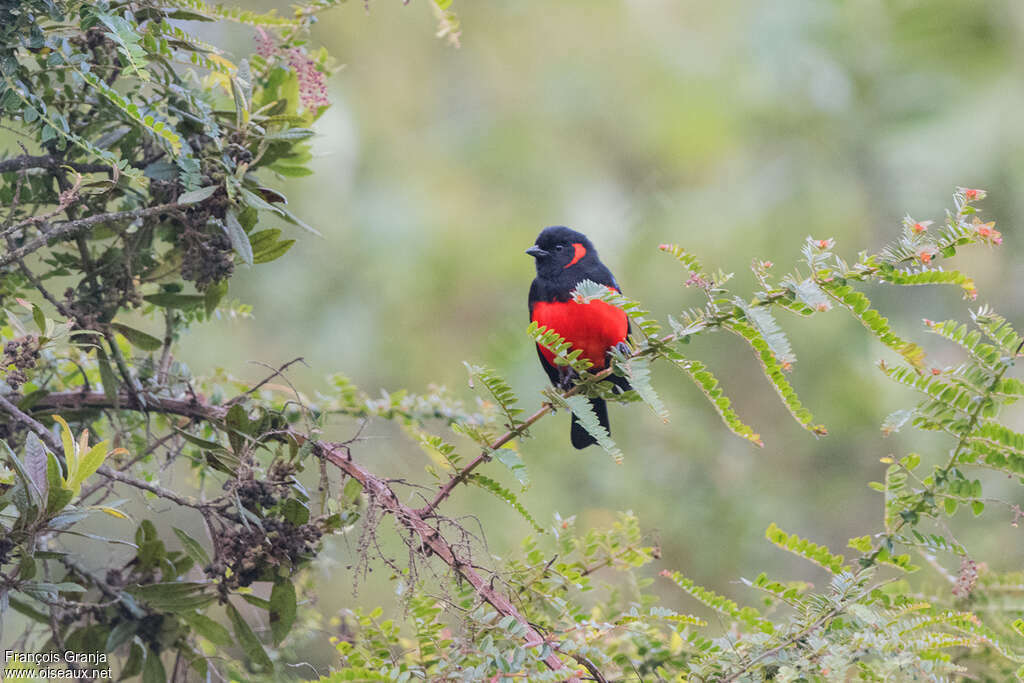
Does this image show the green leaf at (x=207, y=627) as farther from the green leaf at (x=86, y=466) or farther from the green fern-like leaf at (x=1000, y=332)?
the green fern-like leaf at (x=1000, y=332)

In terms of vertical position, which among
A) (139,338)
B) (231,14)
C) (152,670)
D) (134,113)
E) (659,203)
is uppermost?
(659,203)

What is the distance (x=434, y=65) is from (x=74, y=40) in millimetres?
6105

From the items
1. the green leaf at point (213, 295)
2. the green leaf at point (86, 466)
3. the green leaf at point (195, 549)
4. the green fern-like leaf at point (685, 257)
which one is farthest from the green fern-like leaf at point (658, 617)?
the green leaf at point (213, 295)

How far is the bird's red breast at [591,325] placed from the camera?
3336mm

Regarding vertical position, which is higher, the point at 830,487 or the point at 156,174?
the point at 830,487

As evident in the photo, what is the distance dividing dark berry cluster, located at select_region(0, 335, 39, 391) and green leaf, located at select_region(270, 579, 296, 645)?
64cm

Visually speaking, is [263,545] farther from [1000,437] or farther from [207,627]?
[1000,437]

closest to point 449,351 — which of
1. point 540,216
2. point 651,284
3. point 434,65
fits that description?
point 540,216

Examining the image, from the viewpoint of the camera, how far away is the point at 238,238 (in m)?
1.85

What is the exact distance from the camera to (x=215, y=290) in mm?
2029

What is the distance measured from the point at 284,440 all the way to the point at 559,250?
7.37 ft

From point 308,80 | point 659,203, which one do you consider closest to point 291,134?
point 308,80

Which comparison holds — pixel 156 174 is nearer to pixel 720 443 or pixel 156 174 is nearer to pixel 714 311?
pixel 714 311

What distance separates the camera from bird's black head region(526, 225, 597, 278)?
3.87m
